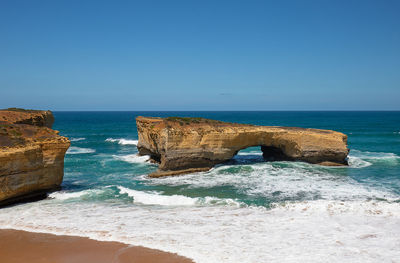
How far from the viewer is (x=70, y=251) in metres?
10.1

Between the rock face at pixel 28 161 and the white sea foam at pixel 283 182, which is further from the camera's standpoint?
the white sea foam at pixel 283 182

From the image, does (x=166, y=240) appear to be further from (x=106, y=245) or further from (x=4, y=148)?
(x=4, y=148)

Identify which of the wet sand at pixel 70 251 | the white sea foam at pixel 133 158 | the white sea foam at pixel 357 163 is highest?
the white sea foam at pixel 357 163

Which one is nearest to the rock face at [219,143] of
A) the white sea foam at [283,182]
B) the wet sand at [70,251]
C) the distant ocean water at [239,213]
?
the white sea foam at [283,182]

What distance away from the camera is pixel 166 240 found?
10.9 m

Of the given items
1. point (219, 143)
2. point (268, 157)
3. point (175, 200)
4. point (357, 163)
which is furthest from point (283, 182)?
point (357, 163)

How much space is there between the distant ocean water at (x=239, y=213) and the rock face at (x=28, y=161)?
29.4 inches

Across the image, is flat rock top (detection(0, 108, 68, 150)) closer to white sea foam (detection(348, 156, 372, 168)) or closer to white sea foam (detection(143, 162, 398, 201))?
white sea foam (detection(143, 162, 398, 201))

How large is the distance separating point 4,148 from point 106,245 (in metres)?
7.14

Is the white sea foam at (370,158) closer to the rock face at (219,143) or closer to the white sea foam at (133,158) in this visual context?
the rock face at (219,143)

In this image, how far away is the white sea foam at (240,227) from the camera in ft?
32.6

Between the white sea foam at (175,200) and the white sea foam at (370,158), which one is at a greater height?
the white sea foam at (370,158)

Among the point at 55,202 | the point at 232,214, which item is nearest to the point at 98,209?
the point at 55,202

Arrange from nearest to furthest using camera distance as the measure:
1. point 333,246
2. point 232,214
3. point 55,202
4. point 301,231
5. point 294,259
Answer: point 294,259 → point 333,246 → point 301,231 → point 232,214 → point 55,202
